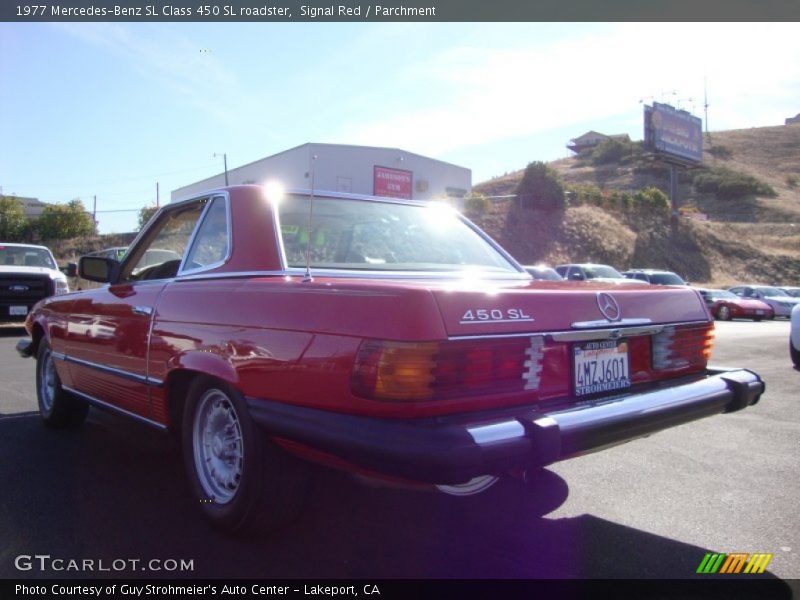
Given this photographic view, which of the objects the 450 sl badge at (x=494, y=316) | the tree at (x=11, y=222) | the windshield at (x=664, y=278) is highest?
the tree at (x=11, y=222)

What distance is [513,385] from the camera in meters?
2.61

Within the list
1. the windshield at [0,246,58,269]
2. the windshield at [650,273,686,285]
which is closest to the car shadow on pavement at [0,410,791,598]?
the windshield at [0,246,58,269]

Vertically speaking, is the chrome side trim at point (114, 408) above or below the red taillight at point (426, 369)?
below

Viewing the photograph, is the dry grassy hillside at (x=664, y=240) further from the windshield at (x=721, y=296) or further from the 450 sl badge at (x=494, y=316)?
the 450 sl badge at (x=494, y=316)

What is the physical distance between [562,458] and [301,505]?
3.75ft

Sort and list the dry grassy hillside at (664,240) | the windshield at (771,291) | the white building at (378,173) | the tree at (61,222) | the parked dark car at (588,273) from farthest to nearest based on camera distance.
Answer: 1. the dry grassy hillside at (664,240)
2. the tree at (61,222)
3. the windshield at (771,291)
4. the white building at (378,173)
5. the parked dark car at (588,273)

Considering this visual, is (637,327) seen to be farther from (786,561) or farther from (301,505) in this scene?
(301,505)

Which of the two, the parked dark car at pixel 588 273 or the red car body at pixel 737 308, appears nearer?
the parked dark car at pixel 588 273

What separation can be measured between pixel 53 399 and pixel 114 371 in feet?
4.77

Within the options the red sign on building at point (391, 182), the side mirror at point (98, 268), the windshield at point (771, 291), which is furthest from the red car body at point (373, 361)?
the windshield at point (771, 291)

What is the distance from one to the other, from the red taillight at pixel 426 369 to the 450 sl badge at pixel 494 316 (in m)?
0.08

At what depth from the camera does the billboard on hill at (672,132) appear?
1559 inches

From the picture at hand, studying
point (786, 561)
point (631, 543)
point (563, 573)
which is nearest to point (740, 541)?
point (786, 561)

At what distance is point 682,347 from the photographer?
343 cm
